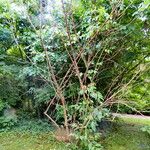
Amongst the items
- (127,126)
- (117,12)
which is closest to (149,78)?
(127,126)

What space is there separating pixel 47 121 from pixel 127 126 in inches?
67.8

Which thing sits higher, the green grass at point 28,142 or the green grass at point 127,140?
the green grass at point 28,142

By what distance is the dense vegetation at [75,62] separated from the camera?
3.58 m

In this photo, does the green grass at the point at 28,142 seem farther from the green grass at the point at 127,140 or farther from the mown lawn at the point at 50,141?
the green grass at the point at 127,140

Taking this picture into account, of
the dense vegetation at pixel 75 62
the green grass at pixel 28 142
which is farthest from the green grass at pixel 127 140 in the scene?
the green grass at pixel 28 142

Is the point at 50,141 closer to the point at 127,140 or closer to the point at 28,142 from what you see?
the point at 28,142

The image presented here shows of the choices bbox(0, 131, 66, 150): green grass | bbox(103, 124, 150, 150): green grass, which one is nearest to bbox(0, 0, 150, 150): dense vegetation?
bbox(0, 131, 66, 150): green grass

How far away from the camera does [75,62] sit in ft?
11.6

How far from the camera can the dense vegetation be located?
3.58 m

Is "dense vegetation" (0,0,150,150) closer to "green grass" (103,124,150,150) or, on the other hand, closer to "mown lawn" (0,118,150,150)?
"mown lawn" (0,118,150,150)

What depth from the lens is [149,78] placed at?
4.76 m

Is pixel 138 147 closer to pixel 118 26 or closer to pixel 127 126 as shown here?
pixel 127 126

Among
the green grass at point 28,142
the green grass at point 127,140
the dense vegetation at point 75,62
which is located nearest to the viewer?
the dense vegetation at point 75,62

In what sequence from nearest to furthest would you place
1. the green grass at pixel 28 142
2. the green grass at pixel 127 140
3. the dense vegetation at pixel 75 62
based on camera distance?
1. the dense vegetation at pixel 75 62
2. the green grass at pixel 28 142
3. the green grass at pixel 127 140
